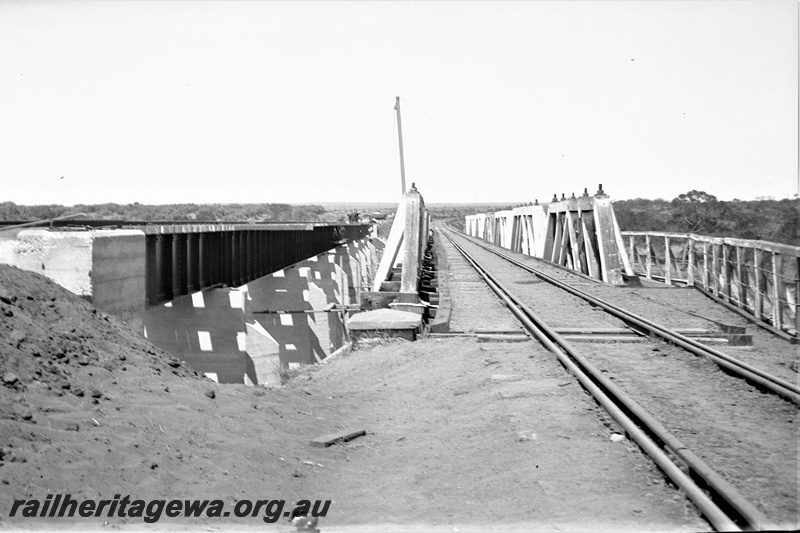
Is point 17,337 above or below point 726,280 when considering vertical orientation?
above

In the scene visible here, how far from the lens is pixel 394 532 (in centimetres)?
477

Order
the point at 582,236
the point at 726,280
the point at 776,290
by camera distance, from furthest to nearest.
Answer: the point at 582,236
the point at 726,280
the point at 776,290

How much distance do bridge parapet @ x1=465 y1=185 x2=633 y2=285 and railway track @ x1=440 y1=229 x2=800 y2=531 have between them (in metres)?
8.40

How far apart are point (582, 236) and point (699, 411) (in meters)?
20.2

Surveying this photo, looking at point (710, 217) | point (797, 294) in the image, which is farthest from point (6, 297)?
point (710, 217)

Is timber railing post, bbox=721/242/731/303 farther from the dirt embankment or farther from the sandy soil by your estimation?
the dirt embankment

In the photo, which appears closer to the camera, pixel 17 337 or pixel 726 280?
pixel 17 337

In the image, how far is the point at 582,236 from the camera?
89.5 feet

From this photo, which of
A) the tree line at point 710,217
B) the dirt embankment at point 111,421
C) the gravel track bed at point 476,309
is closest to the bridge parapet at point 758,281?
the gravel track bed at point 476,309

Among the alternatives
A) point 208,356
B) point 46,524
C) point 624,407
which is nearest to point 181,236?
point 208,356

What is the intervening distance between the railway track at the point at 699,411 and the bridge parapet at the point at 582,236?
840 cm

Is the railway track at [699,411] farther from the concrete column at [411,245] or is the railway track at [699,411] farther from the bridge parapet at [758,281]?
the concrete column at [411,245]

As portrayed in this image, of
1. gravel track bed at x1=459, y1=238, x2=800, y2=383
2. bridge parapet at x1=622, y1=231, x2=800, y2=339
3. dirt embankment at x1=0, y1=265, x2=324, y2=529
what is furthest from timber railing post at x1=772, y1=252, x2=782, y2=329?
dirt embankment at x1=0, y1=265, x2=324, y2=529

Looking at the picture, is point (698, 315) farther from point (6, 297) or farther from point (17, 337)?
point (17, 337)
